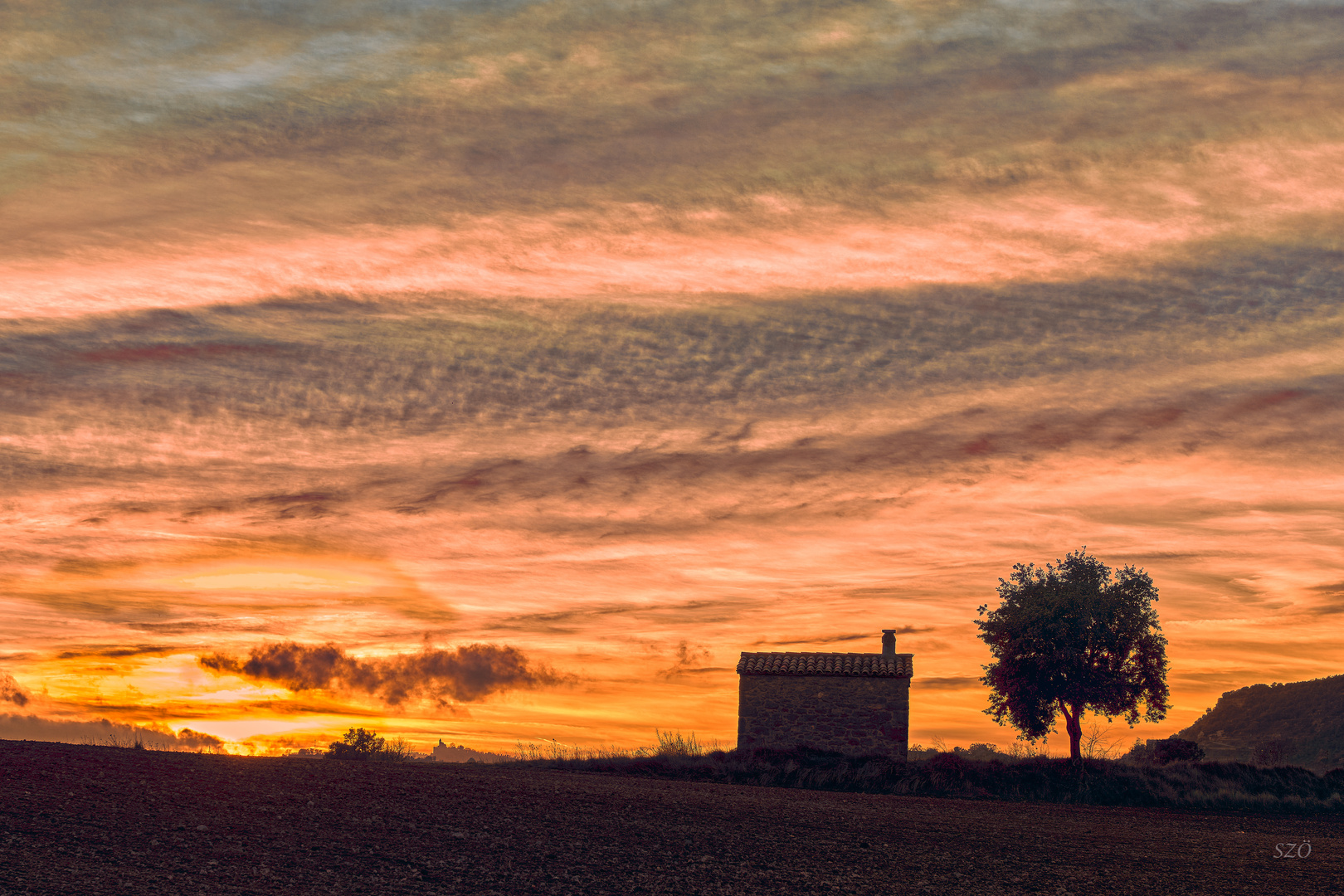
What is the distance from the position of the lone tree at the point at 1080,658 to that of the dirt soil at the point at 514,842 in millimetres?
19957

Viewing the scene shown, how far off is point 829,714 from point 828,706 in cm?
30

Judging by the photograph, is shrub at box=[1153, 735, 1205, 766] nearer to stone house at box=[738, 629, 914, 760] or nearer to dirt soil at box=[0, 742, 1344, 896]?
stone house at box=[738, 629, 914, 760]

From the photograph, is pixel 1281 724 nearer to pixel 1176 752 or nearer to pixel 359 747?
pixel 1176 752

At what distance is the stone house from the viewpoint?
39.1 meters

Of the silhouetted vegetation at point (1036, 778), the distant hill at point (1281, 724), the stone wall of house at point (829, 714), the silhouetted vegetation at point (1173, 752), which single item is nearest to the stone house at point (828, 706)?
the stone wall of house at point (829, 714)

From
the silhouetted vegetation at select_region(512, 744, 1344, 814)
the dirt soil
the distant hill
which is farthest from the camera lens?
the distant hill

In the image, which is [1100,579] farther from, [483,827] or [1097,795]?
[483,827]

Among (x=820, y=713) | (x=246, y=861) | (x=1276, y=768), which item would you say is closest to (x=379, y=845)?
(x=246, y=861)

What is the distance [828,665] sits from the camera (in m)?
40.6

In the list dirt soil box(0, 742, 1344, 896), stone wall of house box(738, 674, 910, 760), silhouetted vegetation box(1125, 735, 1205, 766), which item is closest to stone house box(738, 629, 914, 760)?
stone wall of house box(738, 674, 910, 760)

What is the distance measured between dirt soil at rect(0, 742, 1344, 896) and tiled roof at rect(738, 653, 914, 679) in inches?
668

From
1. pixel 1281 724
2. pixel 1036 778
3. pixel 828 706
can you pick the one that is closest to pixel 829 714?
pixel 828 706

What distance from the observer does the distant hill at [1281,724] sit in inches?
3467

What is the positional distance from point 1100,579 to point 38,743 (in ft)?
124
